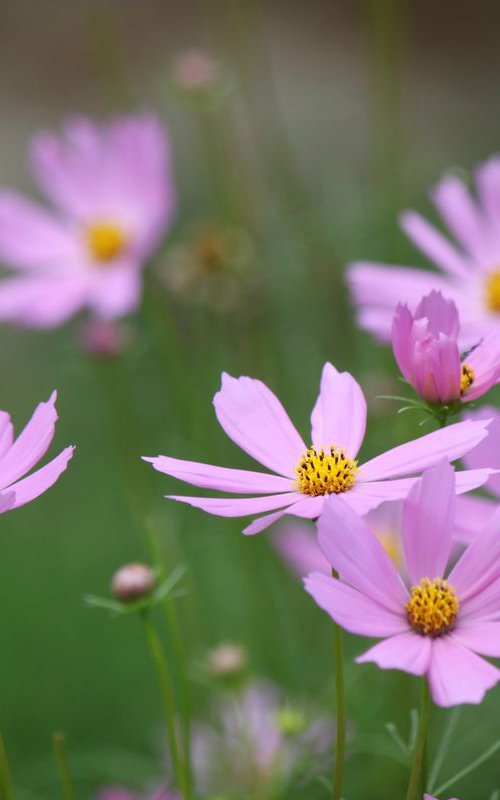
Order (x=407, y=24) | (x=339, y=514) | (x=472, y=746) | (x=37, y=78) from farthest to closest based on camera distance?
(x=37, y=78) → (x=407, y=24) → (x=472, y=746) → (x=339, y=514)

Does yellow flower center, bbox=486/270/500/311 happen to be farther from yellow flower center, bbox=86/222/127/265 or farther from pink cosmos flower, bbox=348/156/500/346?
yellow flower center, bbox=86/222/127/265

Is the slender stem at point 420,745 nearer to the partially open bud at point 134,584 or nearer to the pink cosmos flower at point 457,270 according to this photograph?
the partially open bud at point 134,584

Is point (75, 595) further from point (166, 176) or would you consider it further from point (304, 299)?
point (166, 176)

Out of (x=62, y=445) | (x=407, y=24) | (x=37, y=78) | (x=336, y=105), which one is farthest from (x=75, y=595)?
(x=37, y=78)

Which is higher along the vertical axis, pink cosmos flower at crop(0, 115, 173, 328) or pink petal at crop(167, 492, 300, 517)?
pink cosmos flower at crop(0, 115, 173, 328)

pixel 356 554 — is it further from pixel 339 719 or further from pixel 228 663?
pixel 228 663

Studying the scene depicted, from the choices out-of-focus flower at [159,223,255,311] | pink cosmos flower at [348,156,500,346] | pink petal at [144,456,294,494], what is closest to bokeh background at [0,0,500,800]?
out-of-focus flower at [159,223,255,311]

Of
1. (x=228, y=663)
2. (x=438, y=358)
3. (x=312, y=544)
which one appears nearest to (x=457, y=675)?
(x=438, y=358)
